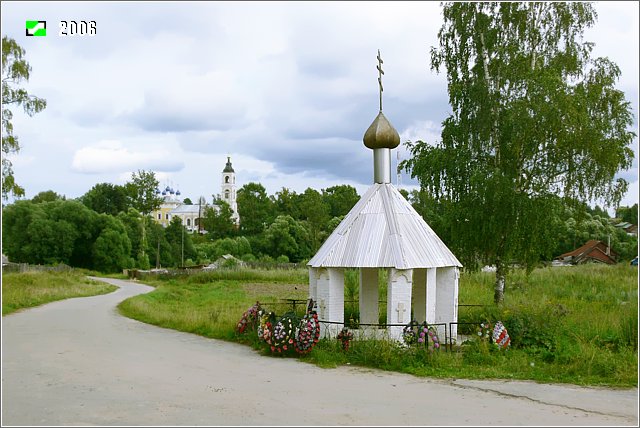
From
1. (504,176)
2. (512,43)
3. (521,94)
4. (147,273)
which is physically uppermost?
(512,43)

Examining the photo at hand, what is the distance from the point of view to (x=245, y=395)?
9.49 m

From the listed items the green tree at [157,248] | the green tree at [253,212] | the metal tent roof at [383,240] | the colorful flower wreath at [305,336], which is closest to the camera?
the colorful flower wreath at [305,336]

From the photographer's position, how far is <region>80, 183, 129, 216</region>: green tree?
87.8 m

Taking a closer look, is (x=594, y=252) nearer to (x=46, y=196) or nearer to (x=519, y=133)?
(x=519, y=133)

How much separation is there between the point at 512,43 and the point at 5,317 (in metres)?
18.7

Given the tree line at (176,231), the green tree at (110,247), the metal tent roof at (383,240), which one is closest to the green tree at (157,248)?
the tree line at (176,231)

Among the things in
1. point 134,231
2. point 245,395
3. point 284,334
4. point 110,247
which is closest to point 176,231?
point 134,231

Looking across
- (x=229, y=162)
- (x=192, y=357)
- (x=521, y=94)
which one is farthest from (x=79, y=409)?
(x=229, y=162)

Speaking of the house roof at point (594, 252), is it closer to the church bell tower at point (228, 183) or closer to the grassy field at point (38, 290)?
the grassy field at point (38, 290)

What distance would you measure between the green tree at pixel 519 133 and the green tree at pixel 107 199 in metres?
74.8

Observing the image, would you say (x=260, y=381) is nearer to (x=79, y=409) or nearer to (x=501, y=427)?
(x=79, y=409)

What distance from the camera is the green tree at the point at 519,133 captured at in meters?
18.3

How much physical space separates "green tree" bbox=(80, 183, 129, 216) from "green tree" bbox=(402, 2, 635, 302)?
245 ft

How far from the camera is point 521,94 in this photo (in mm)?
19109
